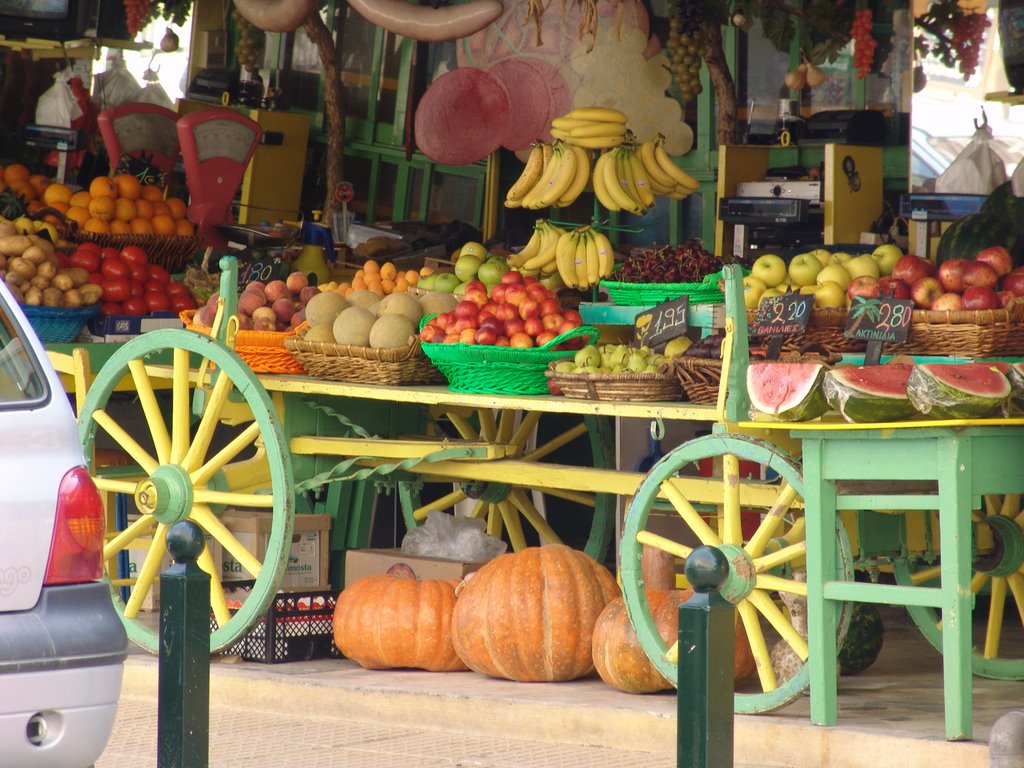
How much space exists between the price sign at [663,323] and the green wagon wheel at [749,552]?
0.53 meters

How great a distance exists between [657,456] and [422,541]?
3.81 feet

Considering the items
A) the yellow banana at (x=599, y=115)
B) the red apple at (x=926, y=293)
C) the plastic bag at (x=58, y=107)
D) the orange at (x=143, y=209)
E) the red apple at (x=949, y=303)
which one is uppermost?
the plastic bag at (x=58, y=107)

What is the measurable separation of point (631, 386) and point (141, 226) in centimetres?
369

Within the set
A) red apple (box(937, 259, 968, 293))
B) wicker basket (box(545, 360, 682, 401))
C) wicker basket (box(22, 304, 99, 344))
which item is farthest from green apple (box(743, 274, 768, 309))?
wicker basket (box(22, 304, 99, 344))

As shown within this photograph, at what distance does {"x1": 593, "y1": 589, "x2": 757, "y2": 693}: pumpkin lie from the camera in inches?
204

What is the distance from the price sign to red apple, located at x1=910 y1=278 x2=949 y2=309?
728 millimetres

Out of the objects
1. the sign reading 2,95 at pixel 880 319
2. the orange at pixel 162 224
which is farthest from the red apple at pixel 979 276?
the orange at pixel 162 224

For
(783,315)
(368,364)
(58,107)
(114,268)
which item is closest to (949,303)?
(783,315)

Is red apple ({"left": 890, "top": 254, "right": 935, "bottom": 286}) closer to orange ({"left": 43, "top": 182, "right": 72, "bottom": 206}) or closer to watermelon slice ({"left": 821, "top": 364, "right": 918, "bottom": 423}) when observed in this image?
watermelon slice ({"left": 821, "top": 364, "right": 918, "bottom": 423})

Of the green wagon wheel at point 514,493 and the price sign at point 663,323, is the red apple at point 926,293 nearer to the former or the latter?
the price sign at point 663,323

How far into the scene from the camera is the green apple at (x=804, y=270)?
5641 millimetres

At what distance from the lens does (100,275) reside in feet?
24.4

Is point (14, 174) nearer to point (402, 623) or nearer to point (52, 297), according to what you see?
point (52, 297)

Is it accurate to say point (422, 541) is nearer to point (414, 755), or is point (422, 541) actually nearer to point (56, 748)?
point (414, 755)
